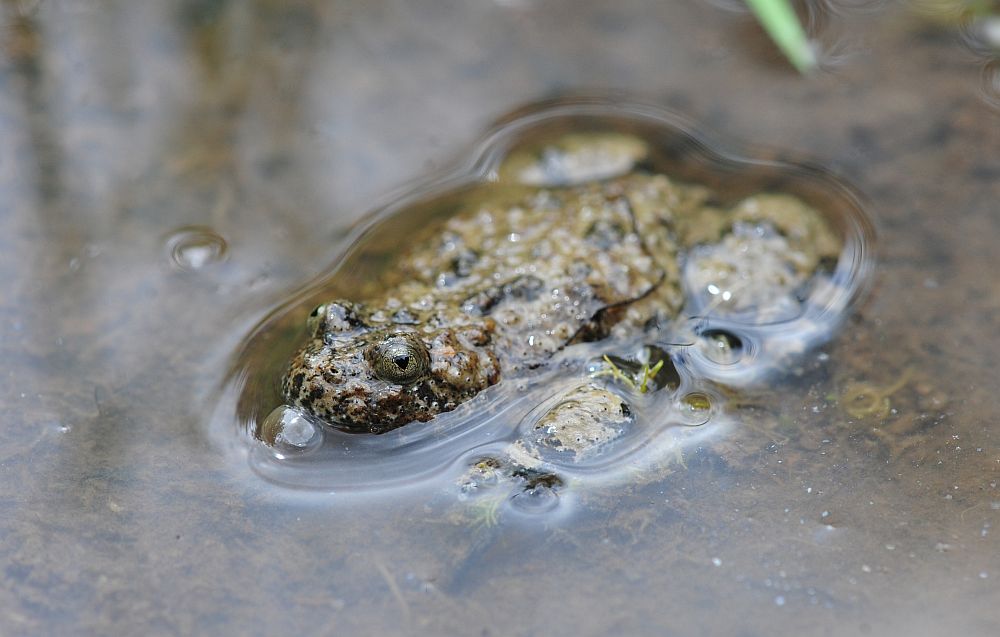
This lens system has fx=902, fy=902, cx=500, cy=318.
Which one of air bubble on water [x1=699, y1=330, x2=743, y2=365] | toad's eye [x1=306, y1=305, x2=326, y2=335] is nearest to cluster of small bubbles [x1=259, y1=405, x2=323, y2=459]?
toad's eye [x1=306, y1=305, x2=326, y2=335]

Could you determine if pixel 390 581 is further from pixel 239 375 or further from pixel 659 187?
pixel 659 187

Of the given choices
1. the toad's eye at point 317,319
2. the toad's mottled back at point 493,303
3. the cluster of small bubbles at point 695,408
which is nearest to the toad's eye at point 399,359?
the toad's mottled back at point 493,303

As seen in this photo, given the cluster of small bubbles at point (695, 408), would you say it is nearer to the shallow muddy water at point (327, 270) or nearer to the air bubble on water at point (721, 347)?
the shallow muddy water at point (327, 270)

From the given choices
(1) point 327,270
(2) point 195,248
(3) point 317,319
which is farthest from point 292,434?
(2) point 195,248

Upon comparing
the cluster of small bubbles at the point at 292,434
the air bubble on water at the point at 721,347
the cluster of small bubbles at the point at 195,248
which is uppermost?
the air bubble on water at the point at 721,347

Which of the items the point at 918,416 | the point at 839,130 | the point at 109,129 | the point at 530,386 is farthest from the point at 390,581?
the point at 839,130
